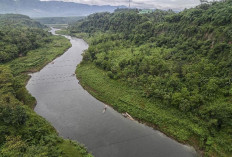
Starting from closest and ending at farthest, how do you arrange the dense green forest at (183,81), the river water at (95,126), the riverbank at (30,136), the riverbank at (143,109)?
1. the riverbank at (30,136)
2. the river water at (95,126)
3. the dense green forest at (183,81)
4. the riverbank at (143,109)

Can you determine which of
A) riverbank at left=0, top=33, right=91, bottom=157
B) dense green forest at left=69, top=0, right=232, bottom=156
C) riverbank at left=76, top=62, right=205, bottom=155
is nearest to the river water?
riverbank at left=76, top=62, right=205, bottom=155

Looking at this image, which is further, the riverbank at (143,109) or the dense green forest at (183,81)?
the riverbank at (143,109)

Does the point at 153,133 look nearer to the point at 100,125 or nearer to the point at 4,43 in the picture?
the point at 100,125

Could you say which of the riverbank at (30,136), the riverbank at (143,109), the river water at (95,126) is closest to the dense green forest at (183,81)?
the riverbank at (143,109)

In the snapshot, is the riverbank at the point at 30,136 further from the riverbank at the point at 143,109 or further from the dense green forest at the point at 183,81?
the dense green forest at the point at 183,81

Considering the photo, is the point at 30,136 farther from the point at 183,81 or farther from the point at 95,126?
the point at 183,81

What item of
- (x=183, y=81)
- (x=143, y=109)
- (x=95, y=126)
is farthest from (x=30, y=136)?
(x=183, y=81)

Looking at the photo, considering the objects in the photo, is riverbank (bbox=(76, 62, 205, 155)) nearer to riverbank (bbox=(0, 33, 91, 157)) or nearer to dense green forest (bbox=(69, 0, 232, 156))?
dense green forest (bbox=(69, 0, 232, 156))
